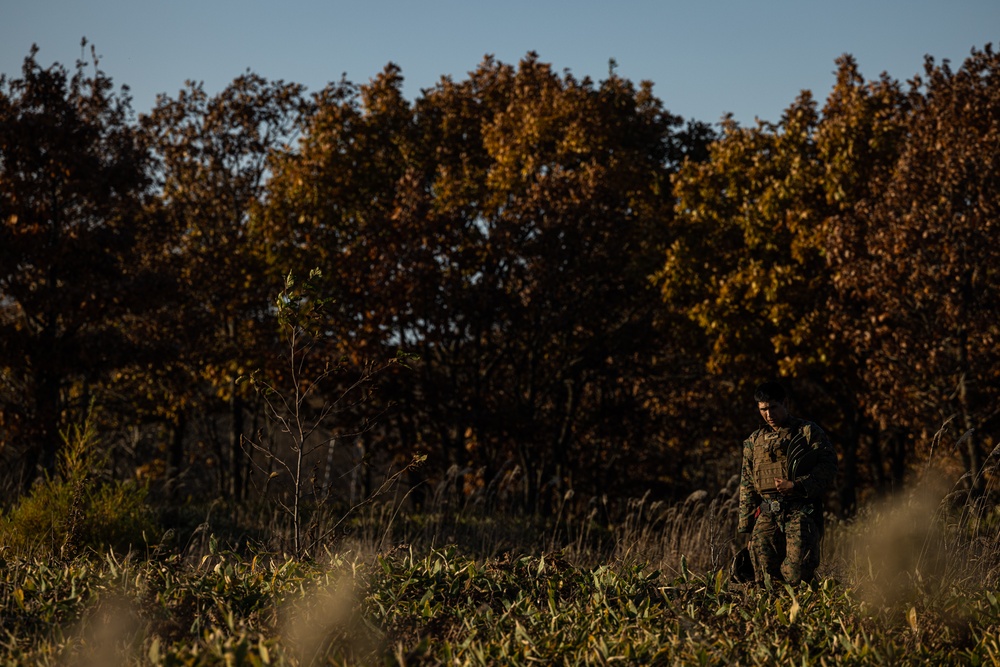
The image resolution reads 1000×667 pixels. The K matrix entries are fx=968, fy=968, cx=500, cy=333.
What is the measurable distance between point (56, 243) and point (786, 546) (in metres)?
11.5

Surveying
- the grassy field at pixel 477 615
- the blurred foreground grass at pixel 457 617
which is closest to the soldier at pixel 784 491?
the grassy field at pixel 477 615

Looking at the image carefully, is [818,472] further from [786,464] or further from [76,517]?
[76,517]

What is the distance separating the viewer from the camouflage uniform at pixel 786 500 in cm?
662

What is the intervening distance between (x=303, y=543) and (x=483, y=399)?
11.0 meters

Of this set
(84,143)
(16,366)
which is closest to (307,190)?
(84,143)

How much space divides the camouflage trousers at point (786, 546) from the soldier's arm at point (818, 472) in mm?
154

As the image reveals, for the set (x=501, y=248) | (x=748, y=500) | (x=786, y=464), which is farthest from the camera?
(x=501, y=248)

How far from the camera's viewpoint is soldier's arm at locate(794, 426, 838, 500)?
21.8ft

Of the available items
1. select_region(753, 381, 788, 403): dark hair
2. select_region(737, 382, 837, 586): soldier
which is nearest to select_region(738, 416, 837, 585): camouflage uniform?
select_region(737, 382, 837, 586): soldier

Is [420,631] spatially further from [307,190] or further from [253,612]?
[307,190]

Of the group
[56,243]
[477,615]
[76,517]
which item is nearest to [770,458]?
[477,615]

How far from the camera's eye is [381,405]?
725 inches

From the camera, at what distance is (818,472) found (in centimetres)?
668

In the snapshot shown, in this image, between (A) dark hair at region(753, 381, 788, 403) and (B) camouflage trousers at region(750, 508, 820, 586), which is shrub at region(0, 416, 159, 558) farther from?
(A) dark hair at region(753, 381, 788, 403)
